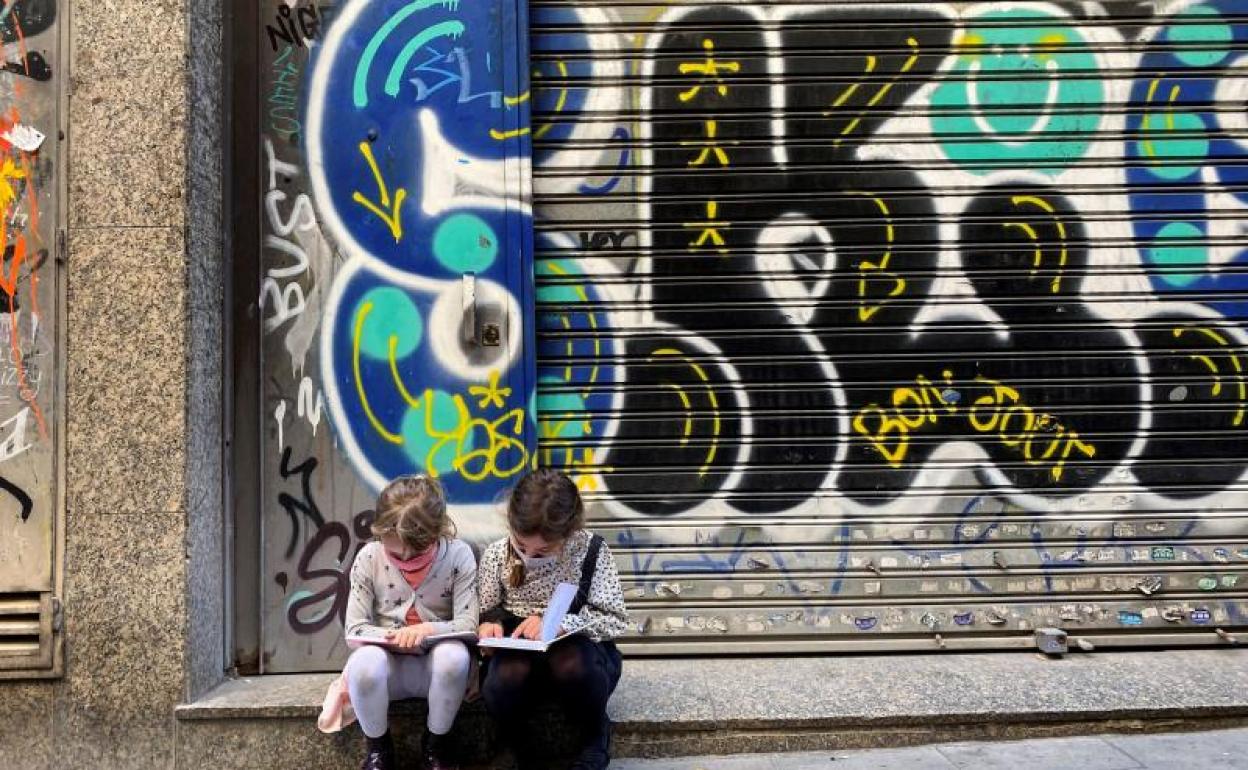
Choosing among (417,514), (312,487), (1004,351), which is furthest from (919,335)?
(312,487)

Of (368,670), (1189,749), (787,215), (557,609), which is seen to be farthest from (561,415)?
(1189,749)

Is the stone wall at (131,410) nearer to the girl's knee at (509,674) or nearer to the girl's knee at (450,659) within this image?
the girl's knee at (450,659)

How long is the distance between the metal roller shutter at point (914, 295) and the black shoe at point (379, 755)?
→ 1.36m

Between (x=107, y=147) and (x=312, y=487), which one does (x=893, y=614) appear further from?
(x=107, y=147)

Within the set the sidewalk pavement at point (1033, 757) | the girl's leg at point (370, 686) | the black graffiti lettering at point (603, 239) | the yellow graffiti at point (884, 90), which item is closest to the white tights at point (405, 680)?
the girl's leg at point (370, 686)

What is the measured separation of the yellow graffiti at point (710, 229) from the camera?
177 inches

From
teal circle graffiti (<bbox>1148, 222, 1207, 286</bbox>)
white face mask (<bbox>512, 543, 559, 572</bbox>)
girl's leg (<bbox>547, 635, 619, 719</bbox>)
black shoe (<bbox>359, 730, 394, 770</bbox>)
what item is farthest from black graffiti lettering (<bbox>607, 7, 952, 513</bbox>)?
black shoe (<bbox>359, 730, 394, 770</bbox>)

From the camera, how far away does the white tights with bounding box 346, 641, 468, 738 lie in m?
3.33

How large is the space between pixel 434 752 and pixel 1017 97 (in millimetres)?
3578

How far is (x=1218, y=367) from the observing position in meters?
4.51

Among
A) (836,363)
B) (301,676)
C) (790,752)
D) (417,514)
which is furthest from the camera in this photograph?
(836,363)

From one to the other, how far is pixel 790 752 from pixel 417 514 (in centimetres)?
162

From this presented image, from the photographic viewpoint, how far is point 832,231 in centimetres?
449

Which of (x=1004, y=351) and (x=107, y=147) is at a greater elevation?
(x=107, y=147)
